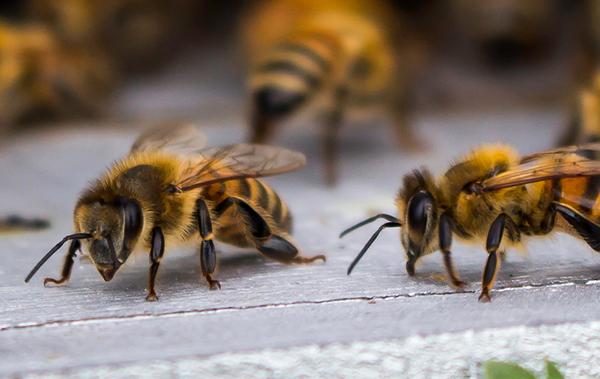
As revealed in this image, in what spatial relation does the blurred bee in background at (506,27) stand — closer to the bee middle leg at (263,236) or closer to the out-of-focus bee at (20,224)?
the out-of-focus bee at (20,224)

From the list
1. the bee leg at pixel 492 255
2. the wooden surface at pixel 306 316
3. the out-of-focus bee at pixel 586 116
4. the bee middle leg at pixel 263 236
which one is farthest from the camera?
the out-of-focus bee at pixel 586 116

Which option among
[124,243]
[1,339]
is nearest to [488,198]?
[124,243]

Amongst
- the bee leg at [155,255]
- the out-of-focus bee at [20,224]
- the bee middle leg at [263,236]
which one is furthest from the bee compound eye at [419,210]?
the out-of-focus bee at [20,224]

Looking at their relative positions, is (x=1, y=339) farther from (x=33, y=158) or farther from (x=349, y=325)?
(x=33, y=158)

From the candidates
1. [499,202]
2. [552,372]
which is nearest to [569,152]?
[499,202]

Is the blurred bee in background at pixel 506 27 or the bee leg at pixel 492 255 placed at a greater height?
the blurred bee in background at pixel 506 27

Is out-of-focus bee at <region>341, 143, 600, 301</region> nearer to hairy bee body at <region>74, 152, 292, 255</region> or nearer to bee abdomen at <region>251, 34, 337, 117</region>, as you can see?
hairy bee body at <region>74, 152, 292, 255</region>
